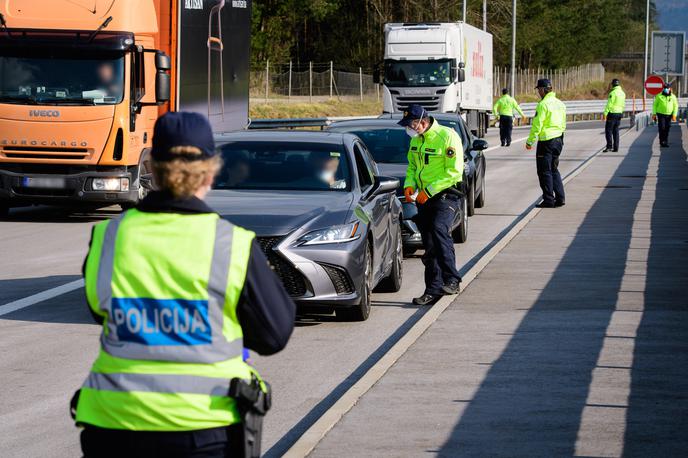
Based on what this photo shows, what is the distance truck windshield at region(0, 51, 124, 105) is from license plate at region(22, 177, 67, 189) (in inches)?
39.8

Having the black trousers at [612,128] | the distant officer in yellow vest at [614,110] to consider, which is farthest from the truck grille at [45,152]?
the black trousers at [612,128]

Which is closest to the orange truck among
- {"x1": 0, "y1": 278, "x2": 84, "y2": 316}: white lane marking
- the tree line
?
{"x1": 0, "y1": 278, "x2": 84, "y2": 316}: white lane marking

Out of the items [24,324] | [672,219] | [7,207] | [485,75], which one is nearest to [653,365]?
[24,324]

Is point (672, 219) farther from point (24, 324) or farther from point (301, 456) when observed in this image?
point (301, 456)

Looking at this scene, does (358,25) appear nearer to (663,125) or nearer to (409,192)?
(663,125)

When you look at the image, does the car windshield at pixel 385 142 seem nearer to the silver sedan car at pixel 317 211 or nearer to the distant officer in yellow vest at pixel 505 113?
the silver sedan car at pixel 317 211

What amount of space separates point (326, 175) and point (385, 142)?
5.07m

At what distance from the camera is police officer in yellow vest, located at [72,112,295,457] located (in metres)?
3.83

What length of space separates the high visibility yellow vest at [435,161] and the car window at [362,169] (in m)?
0.32

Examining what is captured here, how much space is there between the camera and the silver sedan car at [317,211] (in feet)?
35.5

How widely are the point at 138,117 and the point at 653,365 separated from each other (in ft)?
38.6

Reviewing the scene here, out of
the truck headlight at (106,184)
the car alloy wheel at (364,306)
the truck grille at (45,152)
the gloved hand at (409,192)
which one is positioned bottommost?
the car alloy wheel at (364,306)

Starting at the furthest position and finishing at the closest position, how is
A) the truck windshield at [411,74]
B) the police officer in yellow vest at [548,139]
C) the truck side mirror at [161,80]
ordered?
the truck windshield at [411,74] → the police officer in yellow vest at [548,139] → the truck side mirror at [161,80]

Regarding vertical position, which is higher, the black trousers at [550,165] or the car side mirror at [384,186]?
the car side mirror at [384,186]
